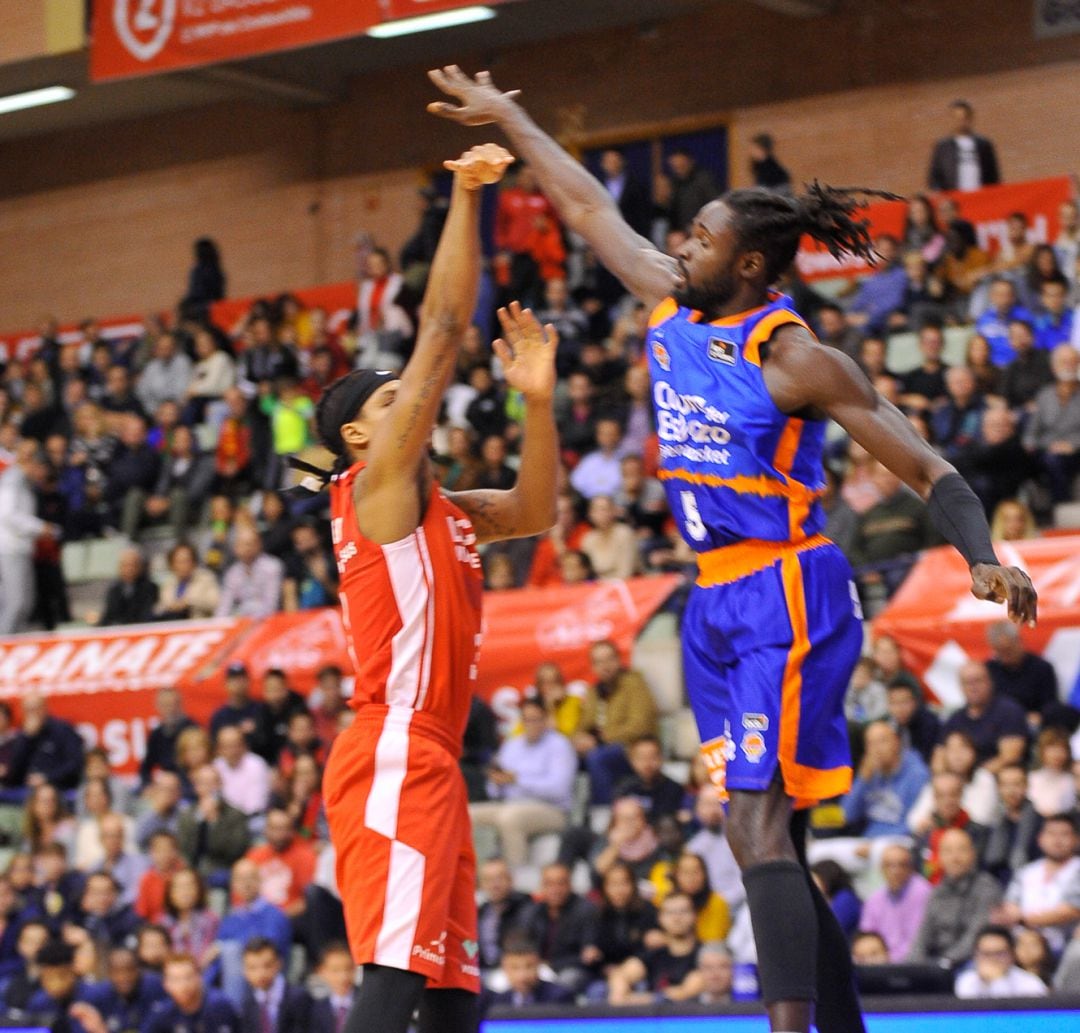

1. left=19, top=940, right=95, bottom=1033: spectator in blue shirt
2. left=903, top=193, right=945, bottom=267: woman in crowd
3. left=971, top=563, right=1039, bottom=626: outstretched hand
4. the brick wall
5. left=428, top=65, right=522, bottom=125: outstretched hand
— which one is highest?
the brick wall

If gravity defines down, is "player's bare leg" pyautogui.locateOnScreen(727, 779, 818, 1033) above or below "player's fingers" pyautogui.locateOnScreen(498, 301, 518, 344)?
below

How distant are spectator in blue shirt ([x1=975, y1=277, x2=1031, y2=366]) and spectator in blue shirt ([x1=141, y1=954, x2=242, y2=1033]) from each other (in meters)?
6.55

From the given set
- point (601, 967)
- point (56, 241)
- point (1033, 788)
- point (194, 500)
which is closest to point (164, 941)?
point (601, 967)

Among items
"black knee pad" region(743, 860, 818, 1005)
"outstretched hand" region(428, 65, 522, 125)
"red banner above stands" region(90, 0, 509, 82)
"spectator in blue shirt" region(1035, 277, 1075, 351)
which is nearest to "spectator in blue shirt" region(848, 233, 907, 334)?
"spectator in blue shirt" region(1035, 277, 1075, 351)

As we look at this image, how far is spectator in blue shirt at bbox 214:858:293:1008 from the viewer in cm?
1134

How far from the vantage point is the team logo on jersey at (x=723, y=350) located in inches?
183

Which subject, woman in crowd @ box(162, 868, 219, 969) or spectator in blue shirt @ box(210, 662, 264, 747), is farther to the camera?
spectator in blue shirt @ box(210, 662, 264, 747)

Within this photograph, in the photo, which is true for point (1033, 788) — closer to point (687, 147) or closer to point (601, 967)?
point (601, 967)

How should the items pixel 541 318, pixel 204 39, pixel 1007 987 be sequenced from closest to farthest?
pixel 1007 987, pixel 541 318, pixel 204 39

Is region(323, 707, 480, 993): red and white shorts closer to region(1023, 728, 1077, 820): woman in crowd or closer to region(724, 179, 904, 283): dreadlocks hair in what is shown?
region(724, 179, 904, 283): dreadlocks hair

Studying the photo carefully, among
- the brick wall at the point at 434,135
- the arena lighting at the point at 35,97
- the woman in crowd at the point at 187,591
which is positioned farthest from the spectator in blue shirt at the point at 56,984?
the arena lighting at the point at 35,97

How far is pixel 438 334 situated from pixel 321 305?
15.3m

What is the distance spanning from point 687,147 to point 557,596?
8.47 meters

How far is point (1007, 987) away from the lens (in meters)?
8.56
